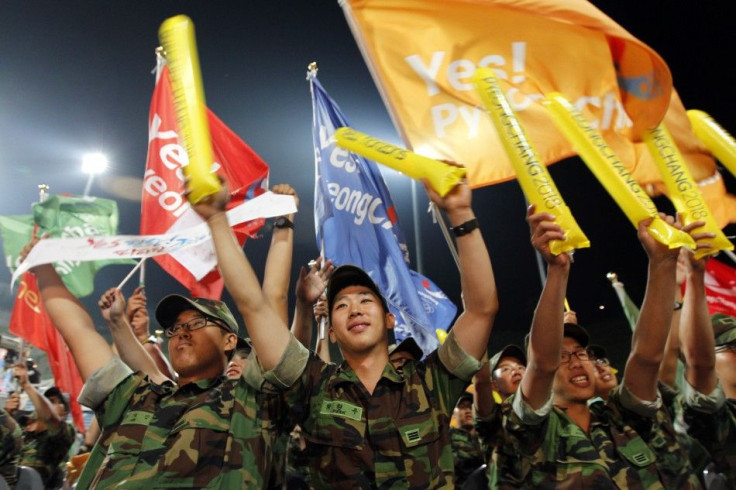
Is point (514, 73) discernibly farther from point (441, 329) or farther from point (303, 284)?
point (441, 329)

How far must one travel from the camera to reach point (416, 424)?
2514 millimetres

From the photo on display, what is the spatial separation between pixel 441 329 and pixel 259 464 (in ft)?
14.0

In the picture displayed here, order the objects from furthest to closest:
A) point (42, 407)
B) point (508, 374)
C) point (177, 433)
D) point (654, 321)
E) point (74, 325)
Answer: point (42, 407), point (508, 374), point (74, 325), point (654, 321), point (177, 433)

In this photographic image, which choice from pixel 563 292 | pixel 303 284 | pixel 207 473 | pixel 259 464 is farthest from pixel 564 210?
pixel 207 473

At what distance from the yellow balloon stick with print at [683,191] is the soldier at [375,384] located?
1295 millimetres

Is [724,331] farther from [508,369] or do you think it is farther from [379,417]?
[379,417]

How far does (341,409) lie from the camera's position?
8.45 ft

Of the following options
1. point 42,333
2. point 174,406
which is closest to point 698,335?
point 174,406

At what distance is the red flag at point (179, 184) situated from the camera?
490 cm

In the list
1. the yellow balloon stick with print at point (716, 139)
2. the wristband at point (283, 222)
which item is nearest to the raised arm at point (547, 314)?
the wristband at point (283, 222)

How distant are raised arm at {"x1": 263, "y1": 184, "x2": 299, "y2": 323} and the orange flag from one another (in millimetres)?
1447

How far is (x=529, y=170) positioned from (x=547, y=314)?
70 centimetres

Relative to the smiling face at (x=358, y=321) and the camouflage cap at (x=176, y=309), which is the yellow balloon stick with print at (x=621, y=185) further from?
the camouflage cap at (x=176, y=309)

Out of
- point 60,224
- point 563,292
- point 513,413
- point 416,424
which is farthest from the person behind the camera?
point 60,224
